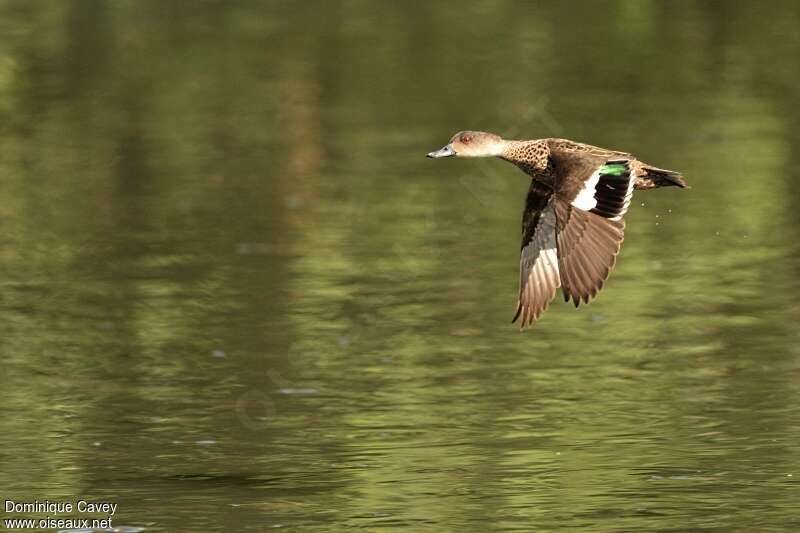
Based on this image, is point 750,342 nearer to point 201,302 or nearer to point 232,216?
point 201,302

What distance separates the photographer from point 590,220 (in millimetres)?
11383

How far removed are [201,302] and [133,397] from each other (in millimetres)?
2763

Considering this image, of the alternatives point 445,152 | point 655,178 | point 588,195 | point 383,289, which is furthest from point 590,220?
point 383,289

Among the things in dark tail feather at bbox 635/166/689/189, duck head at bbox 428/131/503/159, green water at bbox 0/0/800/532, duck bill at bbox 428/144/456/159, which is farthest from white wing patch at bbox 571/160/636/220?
green water at bbox 0/0/800/532

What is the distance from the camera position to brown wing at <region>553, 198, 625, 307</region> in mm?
11203

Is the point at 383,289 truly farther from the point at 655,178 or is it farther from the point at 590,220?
the point at 590,220

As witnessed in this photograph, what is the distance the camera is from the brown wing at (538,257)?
40.7 feet

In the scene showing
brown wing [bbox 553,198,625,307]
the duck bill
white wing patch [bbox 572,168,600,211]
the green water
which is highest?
white wing patch [bbox 572,168,600,211]

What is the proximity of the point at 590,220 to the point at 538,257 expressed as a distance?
1.22 m

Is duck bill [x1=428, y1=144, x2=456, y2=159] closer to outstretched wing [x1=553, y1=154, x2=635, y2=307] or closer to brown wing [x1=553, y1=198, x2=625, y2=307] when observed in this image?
outstretched wing [x1=553, y1=154, x2=635, y2=307]

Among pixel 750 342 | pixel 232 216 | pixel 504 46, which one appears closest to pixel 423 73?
pixel 504 46

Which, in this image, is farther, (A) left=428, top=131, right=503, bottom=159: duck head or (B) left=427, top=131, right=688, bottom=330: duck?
(A) left=428, top=131, right=503, bottom=159: duck head

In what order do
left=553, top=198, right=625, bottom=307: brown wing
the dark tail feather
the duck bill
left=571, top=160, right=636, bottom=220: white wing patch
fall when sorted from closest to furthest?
left=553, top=198, right=625, bottom=307: brown wing
left=571, top=160, right=636, bottom=220: white wing patch
the dark tail feather
the duck bill

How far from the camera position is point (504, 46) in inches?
1215
